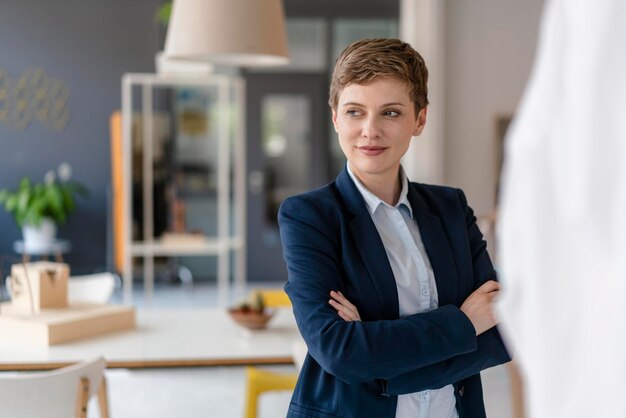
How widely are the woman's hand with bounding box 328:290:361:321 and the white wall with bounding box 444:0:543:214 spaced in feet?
18.1

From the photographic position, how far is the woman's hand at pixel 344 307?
172 cm

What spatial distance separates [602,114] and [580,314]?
140mm

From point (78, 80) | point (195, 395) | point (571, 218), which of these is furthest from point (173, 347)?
point (78, 80)

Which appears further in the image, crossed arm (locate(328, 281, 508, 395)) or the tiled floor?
the tiled floor

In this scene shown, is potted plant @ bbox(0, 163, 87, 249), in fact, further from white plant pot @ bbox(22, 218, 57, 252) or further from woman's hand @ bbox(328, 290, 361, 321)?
woman's hand @ bbox(328, 290, 361, 321)

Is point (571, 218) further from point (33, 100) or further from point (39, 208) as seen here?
point (33, 100)

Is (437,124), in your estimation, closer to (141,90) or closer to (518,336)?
(141,90)

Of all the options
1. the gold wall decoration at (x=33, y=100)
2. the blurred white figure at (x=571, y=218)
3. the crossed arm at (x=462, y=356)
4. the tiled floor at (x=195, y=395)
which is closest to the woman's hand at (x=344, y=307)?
the crossed arm at (x=462, y=356)

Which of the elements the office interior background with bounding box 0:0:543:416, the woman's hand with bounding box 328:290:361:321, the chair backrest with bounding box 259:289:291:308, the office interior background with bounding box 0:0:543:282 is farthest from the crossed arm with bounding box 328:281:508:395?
the office interior background with bounding box 0:0:543:282

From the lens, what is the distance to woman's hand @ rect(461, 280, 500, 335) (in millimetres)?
1794

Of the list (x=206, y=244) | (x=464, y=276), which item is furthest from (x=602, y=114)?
(x=206, y=244)

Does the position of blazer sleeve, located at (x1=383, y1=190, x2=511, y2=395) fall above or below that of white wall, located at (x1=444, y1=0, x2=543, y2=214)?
below

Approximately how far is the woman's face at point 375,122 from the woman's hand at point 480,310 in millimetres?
310

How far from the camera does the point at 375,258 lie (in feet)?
5.73
